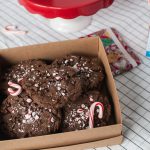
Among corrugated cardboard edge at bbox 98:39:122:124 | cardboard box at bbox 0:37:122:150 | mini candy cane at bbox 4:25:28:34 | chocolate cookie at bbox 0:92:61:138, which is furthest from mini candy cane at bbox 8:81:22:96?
mini candy cane at bbox 4:25:28:34

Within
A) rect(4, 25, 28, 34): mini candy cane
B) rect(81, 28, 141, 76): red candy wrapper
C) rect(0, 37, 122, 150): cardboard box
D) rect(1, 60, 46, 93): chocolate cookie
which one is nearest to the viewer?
rect(0, 37, 122, 150): cardboard box

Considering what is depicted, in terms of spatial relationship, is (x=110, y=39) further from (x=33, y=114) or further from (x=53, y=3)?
(x=33, y=114)

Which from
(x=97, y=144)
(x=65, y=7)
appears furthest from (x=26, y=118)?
(x=65, y=7)

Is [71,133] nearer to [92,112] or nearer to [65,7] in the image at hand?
[92,112]

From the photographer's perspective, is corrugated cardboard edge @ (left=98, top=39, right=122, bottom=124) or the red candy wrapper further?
the red candy wrapper

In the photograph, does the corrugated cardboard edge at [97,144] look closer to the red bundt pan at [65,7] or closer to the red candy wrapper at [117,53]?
the red candy wrapper at [117,53]

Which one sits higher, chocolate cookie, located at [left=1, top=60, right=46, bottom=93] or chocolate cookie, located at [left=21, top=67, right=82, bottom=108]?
chocolate cookie, located at [left=21, top=67, right=82, bottom=108]

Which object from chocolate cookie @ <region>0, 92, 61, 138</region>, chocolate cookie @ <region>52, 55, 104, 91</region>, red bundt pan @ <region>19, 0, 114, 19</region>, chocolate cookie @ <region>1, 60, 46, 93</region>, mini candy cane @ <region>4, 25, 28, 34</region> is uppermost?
red bundt pan @ <region>19, 0, 114, 19</region>

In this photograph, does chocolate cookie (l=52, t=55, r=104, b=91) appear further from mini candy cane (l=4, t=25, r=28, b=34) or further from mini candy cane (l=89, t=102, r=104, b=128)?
mini candy cane (l=4, t=25, r=28, b=34)

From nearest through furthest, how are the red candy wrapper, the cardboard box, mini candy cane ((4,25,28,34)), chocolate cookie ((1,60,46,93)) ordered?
the cardboard box
chocolate cookie ((1,60,46,93))
the red candy wrapper
mini candy cane ((4,25,28,34))
